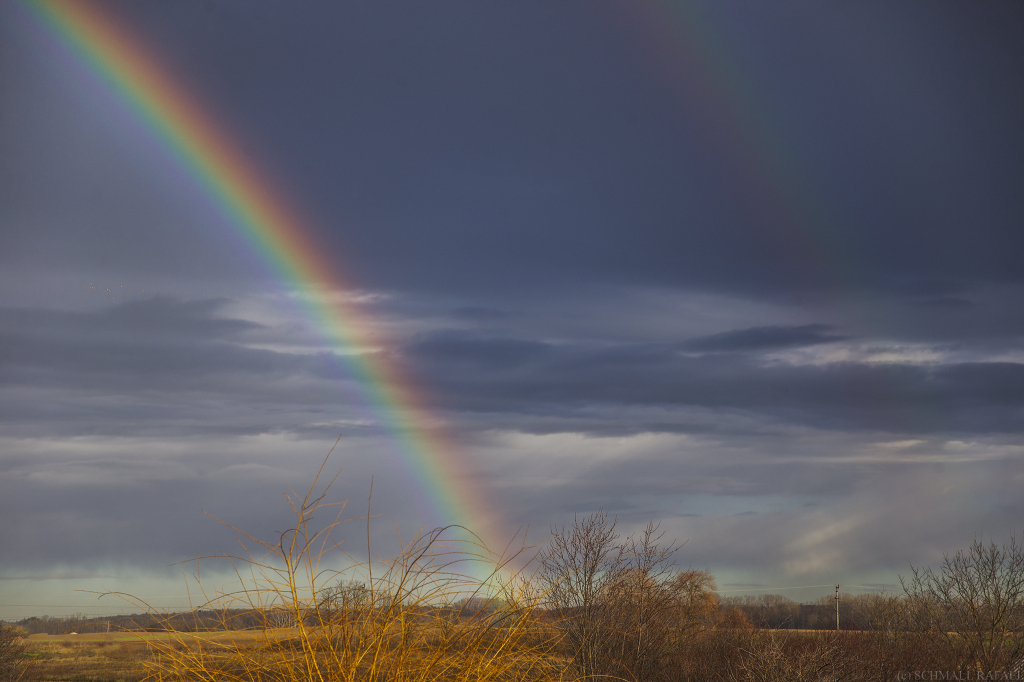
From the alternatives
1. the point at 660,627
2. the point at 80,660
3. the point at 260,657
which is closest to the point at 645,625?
the point at 660,627

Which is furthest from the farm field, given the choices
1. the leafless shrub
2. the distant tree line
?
the distant tree line

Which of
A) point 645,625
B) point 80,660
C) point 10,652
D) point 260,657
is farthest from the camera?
point 80,660

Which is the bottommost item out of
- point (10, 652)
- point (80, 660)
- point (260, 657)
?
point (80, 660)

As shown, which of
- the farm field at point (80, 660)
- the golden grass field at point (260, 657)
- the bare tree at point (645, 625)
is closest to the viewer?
the golden grass field at point (260, 657)

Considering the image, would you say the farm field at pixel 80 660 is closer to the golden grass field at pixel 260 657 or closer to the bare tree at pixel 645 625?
the bare tree at pixel 645 625

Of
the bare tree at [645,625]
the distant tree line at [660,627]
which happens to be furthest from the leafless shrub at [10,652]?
the bare tree at [645,625]

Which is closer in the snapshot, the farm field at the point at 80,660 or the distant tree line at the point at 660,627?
the distant tree line at the point at 660,627

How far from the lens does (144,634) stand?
462 cm

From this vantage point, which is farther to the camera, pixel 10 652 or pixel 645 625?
pixel 10 652

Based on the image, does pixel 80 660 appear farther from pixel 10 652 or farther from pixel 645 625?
pixel 645 625

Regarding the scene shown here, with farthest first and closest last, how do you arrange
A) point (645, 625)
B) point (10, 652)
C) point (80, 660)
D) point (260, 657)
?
point (80, 660)
point (10, 652)
point (645, 625)
point (260, 657)

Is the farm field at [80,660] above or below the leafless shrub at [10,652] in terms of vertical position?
below

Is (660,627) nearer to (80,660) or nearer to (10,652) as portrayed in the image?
(10,652)

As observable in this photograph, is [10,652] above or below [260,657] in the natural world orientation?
below
